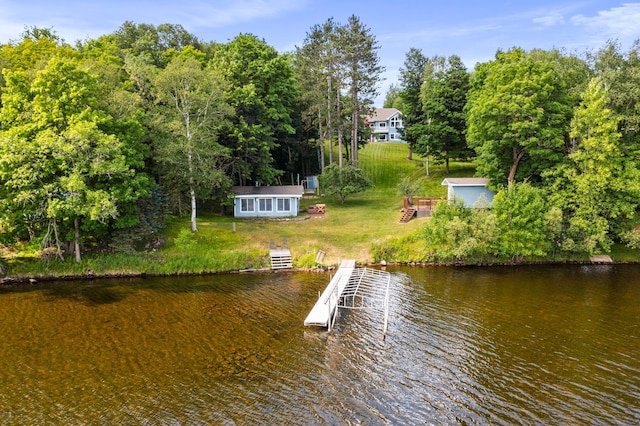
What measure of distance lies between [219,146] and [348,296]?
65.2 ft

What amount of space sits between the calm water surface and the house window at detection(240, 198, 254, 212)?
17.3m

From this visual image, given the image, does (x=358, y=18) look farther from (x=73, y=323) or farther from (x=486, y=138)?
(x=73, y=323)

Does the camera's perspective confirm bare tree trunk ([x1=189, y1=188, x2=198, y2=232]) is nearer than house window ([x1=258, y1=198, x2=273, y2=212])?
Yes

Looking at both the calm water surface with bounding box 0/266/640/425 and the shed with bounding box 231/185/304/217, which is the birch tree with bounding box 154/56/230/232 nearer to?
the shed with bounding box 231/185/304/217

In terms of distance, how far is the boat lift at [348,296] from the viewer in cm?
2202

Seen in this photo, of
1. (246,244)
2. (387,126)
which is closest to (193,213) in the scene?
(246,244)

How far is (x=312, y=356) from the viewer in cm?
1908

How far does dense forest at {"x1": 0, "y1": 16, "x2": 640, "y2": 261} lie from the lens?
29.2 m

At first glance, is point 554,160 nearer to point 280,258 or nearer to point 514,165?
point 514,165

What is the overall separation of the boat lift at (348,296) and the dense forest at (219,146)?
8259 millimetres

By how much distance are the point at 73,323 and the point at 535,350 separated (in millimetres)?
22669

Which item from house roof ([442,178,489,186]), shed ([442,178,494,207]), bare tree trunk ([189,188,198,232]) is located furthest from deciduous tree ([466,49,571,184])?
bare tree trunk ([189,188,198,232])

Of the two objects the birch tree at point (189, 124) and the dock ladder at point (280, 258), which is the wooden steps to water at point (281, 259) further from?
the birch tree at point (189, 124)

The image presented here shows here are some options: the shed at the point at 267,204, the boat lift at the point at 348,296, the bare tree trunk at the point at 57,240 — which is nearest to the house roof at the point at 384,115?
the shed at the point at 267,204
